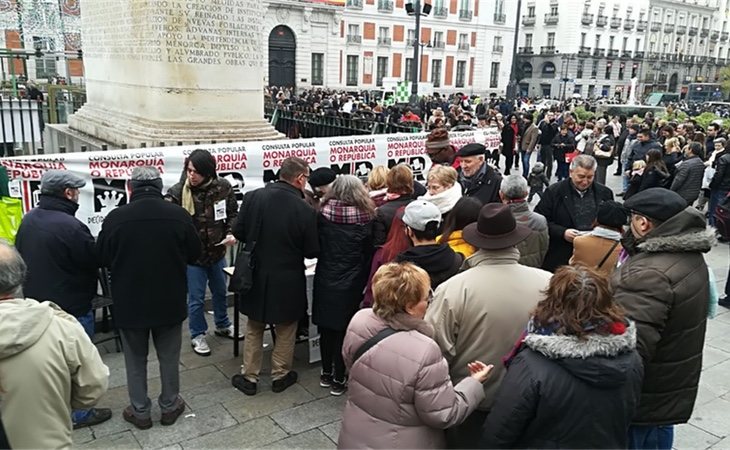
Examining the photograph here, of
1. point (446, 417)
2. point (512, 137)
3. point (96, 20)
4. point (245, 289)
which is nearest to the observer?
point (446, 417)

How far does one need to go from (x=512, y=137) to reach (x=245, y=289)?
40.3ft

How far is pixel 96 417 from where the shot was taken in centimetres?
403

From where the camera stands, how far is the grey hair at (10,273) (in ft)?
7.96

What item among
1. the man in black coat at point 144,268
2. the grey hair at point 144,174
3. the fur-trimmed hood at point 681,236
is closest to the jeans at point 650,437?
the fur-trimmed hood at point 681,236

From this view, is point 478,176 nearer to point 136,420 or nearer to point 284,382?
point 284,382

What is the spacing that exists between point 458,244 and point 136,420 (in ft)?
8.05

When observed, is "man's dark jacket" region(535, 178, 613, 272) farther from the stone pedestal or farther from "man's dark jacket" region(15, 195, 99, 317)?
the stone pedestal

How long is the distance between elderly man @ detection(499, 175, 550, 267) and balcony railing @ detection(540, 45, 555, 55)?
254 ft

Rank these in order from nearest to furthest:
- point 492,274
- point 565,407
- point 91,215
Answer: point 565,407 < point 492,274 < point 91,215

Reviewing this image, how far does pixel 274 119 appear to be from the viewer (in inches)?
510

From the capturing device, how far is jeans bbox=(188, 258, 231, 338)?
5160 mm

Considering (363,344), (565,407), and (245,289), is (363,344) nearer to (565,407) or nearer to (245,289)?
(565,407)

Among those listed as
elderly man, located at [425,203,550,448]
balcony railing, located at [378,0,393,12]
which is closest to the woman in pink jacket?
elderly man, located at [425,203,550,448]

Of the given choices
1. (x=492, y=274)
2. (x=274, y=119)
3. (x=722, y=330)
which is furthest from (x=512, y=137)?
(x=492, y=274)
